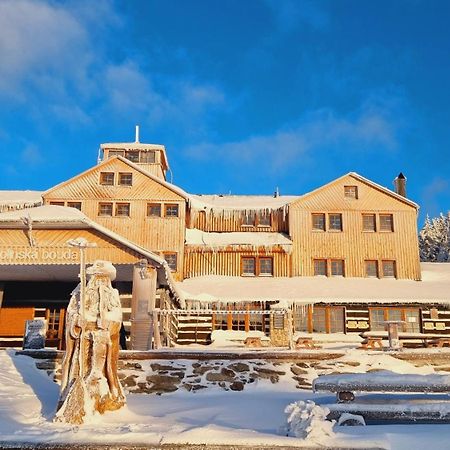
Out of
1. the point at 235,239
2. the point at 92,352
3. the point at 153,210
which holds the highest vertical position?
the point at 153,210

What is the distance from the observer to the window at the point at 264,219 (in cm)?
2966

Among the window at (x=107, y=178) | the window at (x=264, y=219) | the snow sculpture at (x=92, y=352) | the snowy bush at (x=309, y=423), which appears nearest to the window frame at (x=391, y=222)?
the window at (x=264, y=219)

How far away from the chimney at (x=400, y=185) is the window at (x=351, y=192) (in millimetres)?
4223

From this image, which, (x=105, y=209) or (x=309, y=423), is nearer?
(x=309, y=423)

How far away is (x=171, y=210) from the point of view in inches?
1121

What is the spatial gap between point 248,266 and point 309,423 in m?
21.0

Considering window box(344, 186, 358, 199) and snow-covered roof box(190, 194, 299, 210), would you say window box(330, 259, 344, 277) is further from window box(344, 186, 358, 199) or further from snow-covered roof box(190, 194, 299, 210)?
snow-covered roof box(190, 194, 299, 210)

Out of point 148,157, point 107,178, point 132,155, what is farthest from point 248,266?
point 132,155

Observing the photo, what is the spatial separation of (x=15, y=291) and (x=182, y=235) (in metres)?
9.39

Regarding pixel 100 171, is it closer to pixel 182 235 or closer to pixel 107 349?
pixel 182 235

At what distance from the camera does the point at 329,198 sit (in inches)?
1146

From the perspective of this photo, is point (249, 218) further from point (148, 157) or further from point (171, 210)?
point (148, 157)

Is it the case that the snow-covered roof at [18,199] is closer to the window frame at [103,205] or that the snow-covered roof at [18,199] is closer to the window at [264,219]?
the window frame at [103,205]

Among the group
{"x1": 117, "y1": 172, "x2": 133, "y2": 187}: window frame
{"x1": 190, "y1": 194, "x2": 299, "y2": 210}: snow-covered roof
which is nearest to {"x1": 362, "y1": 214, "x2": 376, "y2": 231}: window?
{"x1": 190, "y1": 194, "x2": 299, "y2": 210}: snow-covered roof
